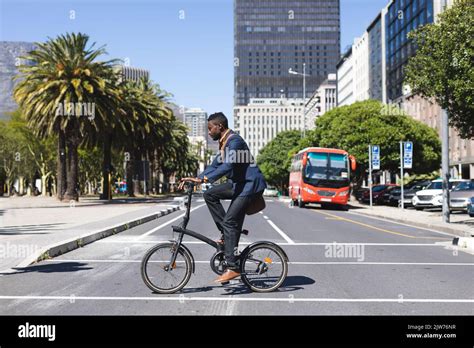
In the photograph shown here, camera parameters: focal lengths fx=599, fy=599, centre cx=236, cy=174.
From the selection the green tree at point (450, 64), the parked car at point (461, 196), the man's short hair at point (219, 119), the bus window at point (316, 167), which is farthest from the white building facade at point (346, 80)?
the man's short hair at point (219, 119)

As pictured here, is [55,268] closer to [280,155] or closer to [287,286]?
[287,286]

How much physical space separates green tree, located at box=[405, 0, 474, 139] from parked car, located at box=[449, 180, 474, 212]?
914cm

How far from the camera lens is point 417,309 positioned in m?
6.60

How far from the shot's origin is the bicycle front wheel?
293 inches

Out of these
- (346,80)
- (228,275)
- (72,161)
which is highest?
(346,80)

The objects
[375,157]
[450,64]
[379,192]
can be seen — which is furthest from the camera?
[379,192]

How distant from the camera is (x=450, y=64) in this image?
1844 centimetres

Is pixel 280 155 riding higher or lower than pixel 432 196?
higher

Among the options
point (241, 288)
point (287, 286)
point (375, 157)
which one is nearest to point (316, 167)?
point (375, 157)

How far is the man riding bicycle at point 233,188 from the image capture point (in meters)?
7.32

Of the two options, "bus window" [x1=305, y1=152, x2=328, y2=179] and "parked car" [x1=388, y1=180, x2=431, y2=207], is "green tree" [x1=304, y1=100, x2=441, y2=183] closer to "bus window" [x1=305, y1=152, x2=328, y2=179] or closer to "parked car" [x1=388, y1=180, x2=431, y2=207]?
"parked car" [x1=388, y1=180, x2=431, y2=207]

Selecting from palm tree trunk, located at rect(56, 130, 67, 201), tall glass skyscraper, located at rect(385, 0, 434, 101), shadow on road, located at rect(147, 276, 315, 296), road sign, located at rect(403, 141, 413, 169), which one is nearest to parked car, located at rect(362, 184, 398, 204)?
road sign, located at rect(403, 141, 413, 169)

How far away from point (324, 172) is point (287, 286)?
27.5 meters
